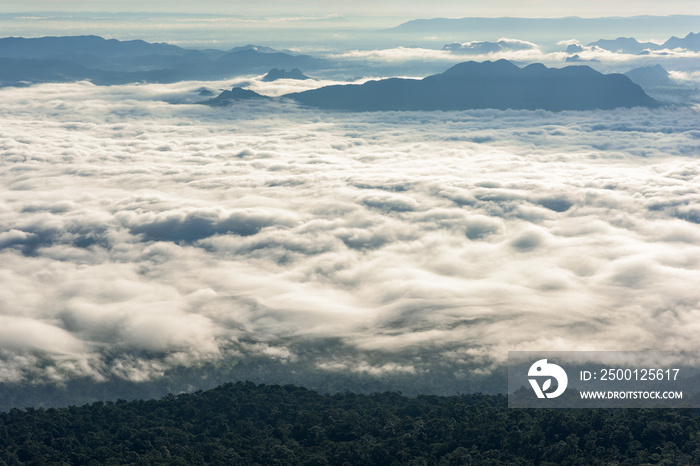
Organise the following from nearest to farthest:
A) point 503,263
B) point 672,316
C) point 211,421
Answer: point 211,421
point 672,316
point 503,263

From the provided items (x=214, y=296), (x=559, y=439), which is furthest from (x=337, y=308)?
(x=559, y=439)

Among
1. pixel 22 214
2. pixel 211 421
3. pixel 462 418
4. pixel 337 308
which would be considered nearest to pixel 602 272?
pixel 337 308

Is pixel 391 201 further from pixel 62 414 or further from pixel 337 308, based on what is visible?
pixel 62 414

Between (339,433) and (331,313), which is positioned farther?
(331,313)

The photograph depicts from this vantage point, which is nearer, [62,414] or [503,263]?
[62,414]

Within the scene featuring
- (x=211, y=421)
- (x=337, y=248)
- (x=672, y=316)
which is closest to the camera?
(x=211, y=421)

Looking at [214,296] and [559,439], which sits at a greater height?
[214,296]

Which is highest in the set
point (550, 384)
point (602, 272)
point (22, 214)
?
point (22, 214)
